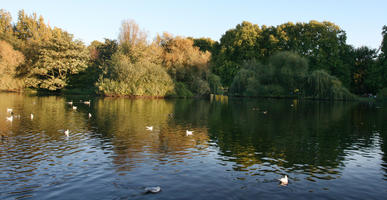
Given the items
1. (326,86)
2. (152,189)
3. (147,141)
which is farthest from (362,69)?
(152,189)

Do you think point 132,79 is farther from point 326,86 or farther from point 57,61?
point 326,86

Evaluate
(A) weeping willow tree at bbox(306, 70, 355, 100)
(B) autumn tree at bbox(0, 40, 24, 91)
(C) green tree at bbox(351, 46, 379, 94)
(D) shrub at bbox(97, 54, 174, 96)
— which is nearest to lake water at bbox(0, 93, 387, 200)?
(D) shrub at bbox(97, 54, 174, 96)

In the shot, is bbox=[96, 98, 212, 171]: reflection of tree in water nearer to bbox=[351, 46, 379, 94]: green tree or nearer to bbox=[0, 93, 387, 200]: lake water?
bbox=[0, 93, 387, 200]: lake water

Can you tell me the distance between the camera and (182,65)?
265ft

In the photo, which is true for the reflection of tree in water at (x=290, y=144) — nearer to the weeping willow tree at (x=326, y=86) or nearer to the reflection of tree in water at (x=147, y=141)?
the reflection of tree in water at (x=147, y=141)

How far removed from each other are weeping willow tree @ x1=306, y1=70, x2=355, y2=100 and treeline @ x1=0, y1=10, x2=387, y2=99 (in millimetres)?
229

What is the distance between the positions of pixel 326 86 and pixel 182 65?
3750cm

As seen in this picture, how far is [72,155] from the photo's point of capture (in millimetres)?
16078

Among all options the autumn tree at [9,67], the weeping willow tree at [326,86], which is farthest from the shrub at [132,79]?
the weeping willow tree at [326,86]

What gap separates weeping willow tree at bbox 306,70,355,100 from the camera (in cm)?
7667

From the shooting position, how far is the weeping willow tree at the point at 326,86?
76.7 m

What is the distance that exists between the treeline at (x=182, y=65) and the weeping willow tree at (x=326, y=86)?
229 millimetres

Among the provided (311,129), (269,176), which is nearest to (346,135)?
(311,129)

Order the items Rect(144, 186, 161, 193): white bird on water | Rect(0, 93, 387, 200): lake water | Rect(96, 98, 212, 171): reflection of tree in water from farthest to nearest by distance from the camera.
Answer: Rect(96, 98, 212, 171): reflection of tree in water
Rect(0, 93, 387, 200): lake water
Rect(144, 186, 161, 193): white bird on water
